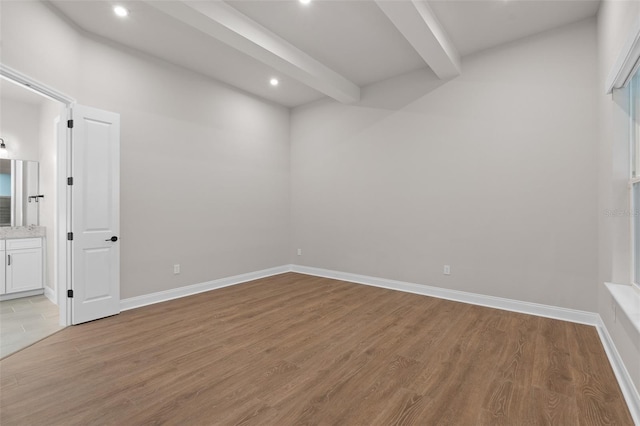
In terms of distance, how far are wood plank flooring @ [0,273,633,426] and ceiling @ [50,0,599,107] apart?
10.2 feet

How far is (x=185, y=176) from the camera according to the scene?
4.45 metres

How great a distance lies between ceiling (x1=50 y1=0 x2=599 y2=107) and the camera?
3.08m

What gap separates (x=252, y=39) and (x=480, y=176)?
3280 millimetres

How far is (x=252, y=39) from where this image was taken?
11.1ft

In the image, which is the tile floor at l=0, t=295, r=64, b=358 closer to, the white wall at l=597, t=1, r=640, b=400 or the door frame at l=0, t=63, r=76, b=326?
the door frame at l=0, t=63, r=76, b=326

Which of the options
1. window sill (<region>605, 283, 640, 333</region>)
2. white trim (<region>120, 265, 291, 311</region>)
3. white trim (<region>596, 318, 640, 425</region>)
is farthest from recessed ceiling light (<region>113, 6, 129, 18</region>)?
white trim (<region>596, 318, 640, 425</region>)

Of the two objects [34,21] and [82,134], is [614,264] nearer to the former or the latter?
[82,134]

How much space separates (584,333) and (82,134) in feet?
18.6

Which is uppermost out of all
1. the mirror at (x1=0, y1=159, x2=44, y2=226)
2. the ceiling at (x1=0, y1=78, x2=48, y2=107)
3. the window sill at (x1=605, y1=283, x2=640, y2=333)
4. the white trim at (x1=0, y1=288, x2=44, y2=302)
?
the ceiling at (x1=0, y1=78, x2=48, y2=107)

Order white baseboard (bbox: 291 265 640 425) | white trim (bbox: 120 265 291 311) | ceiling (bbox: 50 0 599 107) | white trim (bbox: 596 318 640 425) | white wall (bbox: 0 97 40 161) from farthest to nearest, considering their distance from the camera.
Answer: white wall (bbox: 0 97 40 161) → white trim (bbox: 120 265 291 311) → ceiling (bbox: 50 0 599 107) → white baseboard (bbox: 291 265 640 425) → white trim (bbox: 596 318 640 425)

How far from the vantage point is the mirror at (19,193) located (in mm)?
4594

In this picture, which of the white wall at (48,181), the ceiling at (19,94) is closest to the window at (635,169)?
the white wall at (48,181)

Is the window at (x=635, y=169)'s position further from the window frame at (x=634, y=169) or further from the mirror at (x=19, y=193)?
the mirror at (x=19, y=193)

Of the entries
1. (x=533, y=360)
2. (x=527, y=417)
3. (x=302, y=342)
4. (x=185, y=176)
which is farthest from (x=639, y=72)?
(x=185, y=176)
